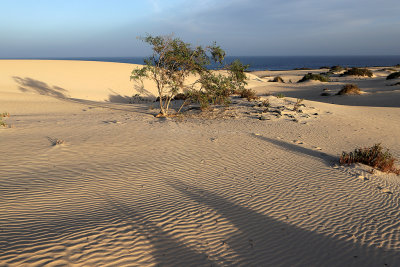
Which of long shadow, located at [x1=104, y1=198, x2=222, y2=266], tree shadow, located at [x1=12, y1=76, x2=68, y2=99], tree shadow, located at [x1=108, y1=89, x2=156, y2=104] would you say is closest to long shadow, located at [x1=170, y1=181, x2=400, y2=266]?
long shadow, located at [x1=104, y1=198, x2=222, y2=266]

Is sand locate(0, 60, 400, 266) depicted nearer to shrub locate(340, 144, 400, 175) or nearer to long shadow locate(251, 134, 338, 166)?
long shadow locate(251, 134, 338, 166)

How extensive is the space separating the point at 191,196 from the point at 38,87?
24674mm

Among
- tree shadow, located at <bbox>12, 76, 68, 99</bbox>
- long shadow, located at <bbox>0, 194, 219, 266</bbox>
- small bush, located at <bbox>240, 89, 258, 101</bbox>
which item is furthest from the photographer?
tree shadow, located at <bbox>12, 76, 68, 99</bbox>

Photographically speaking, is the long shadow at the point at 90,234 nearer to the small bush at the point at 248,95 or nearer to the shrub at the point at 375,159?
the shrub at the point at 375,159

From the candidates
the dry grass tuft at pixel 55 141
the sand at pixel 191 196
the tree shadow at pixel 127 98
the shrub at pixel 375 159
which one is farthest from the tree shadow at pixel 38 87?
the shrub at pixel 375 159

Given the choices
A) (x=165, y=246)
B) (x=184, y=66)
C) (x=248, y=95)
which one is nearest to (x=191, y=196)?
(x=165, y=246)

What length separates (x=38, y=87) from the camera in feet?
81.9

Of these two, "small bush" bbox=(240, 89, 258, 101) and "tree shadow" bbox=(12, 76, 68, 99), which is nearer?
"small bush" bbox=(240, 89, 258, 101)

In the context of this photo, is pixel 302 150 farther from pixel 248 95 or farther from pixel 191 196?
pixel 248 95

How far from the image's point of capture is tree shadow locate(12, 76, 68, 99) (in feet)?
79.1

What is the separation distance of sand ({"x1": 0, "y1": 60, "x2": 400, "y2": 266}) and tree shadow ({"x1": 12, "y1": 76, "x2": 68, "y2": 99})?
14.2 m

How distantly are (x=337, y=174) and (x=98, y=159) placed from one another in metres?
6.18

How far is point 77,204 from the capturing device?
5.00 meters

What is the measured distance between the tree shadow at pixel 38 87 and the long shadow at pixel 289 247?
77.2ft
